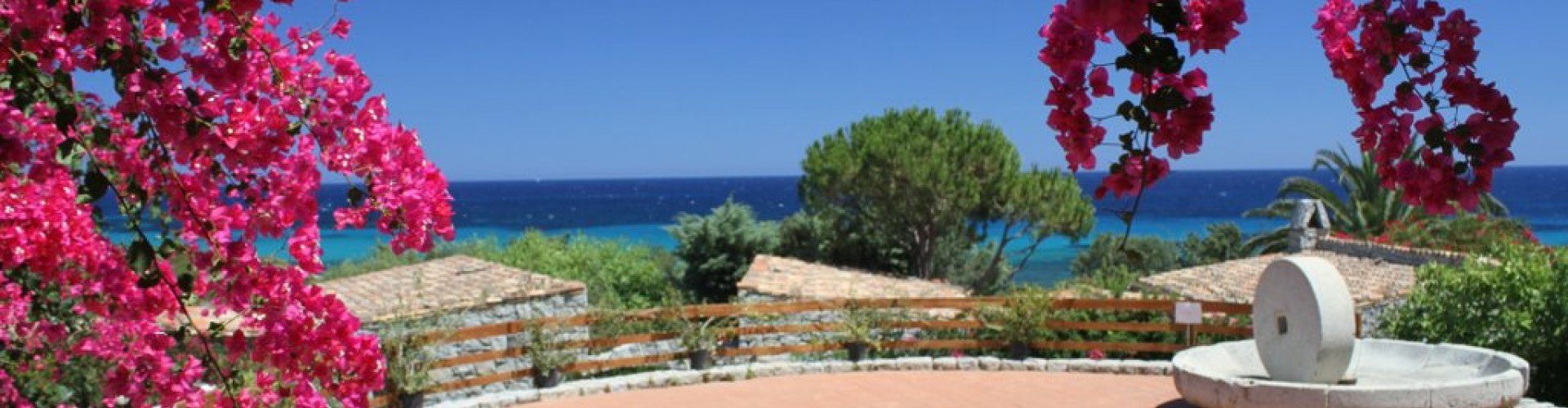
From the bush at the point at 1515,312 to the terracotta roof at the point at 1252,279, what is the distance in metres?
6.42

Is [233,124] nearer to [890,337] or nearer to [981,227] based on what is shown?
[890,337]

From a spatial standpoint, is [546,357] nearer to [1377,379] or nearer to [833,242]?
[1377,379]

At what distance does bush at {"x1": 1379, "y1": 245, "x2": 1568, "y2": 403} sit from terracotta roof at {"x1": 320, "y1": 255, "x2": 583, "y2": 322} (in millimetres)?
11433

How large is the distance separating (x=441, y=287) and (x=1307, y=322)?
13.6 m

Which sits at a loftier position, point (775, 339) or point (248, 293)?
point (248, 293)

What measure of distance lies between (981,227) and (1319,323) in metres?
23.0

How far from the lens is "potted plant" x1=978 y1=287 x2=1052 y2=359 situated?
526 inches

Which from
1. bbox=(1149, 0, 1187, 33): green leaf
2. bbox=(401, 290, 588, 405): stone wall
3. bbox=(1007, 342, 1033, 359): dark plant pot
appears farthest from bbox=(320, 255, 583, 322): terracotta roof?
bbox=(1149, 0, 1187, 33): green leaf

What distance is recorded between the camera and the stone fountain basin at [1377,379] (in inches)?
340

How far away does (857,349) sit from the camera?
13.4 m

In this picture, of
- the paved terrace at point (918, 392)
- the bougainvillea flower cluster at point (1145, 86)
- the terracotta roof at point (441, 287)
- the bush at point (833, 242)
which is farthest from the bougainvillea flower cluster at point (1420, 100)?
the bush at point (833, 242)

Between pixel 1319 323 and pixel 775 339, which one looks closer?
pixel 1319 323

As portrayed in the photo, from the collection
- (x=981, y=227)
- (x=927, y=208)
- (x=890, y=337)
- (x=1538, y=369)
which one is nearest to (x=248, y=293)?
(x=890, y=337)

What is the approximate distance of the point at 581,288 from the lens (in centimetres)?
2009
